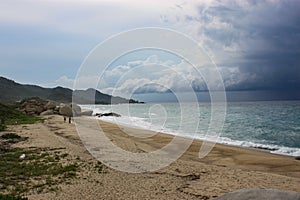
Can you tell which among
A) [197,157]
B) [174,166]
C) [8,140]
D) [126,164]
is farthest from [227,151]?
[8,140]

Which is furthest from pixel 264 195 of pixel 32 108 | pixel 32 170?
pixel 32 108

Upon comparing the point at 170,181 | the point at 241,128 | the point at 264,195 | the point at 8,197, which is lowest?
the point at 170,181

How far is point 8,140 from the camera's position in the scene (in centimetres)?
1988

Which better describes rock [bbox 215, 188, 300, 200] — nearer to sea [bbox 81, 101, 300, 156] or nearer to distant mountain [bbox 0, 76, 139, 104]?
sea [bbox 81, 101, 300, 156]

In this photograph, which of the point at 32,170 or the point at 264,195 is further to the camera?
the point at 32,170

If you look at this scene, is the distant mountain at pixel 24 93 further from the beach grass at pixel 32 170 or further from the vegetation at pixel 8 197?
the vegetation at pixel 8 197

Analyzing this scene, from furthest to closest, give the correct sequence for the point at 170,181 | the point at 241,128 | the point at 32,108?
the point at 32,108
the point at 241,128
the point at 170,181

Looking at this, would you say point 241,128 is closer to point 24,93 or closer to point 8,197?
point 8,197

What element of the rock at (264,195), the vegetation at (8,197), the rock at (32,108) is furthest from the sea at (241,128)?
the vegetation at (8,197)

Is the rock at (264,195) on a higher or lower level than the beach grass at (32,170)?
higher

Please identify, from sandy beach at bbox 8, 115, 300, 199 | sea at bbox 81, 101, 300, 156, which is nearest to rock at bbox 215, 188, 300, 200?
sandy beach at bbox 8, 115, 300, 199

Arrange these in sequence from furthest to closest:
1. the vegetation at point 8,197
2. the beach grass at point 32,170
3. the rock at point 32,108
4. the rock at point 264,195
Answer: the rock at point 32,108
the beach grass at point 32,170
the vegetation at point 8,197
the rock at point 264,195

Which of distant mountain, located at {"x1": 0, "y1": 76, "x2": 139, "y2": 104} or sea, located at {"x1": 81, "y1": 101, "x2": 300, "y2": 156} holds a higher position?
distant mountain, located at {"x1": 0, "y1": 76, "x2": 139, "y2": 104}

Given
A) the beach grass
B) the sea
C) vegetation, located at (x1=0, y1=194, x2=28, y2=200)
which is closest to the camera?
vegetation, located at (x1=0, y1=194, x2=28, y2=200)
